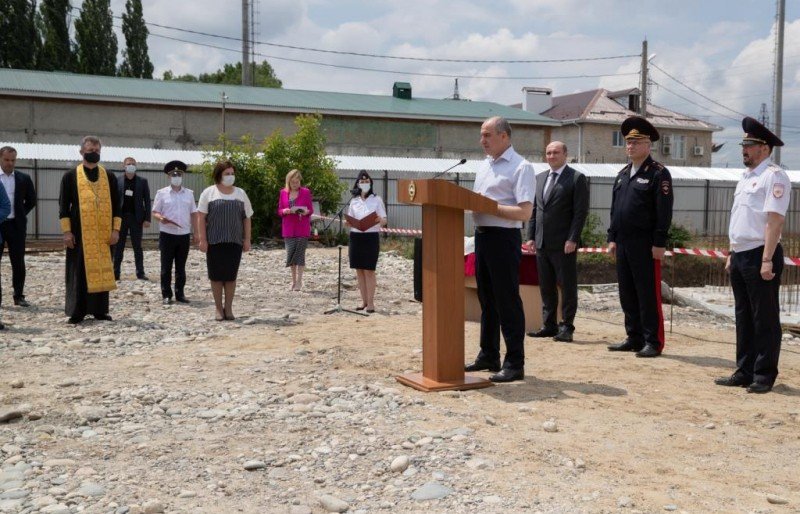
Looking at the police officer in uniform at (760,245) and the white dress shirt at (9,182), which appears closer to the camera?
the police officer in uniform at (760,245)

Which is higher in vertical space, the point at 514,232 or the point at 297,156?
the point at 297,156

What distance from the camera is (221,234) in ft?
31.6

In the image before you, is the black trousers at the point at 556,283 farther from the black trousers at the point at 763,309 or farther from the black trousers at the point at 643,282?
the black trousers at the point at 763,309

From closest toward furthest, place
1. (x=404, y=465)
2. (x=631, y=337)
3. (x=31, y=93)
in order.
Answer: (x=404, y=465)
(x=631, y=337)
(x=31, y=93)

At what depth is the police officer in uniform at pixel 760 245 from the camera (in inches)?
244

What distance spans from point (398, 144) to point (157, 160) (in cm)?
1377

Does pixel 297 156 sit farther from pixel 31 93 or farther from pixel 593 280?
pixel 31 93

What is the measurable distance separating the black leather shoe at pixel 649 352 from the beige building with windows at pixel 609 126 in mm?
41712

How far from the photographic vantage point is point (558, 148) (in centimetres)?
862

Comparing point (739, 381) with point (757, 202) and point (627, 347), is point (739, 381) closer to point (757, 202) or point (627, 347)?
point (757, 202)

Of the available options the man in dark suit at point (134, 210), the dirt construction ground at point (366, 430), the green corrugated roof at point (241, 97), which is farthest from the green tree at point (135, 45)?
the dirt construction ground at point (366, 430)

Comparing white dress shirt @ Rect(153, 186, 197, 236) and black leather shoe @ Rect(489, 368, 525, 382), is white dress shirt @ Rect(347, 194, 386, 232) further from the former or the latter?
black leather shoe @ Rect(489, 368, 525, 382)

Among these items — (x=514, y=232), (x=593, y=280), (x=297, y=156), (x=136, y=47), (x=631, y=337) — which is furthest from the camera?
(x=136, y=47)

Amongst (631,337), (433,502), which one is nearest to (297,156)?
(631,337)
